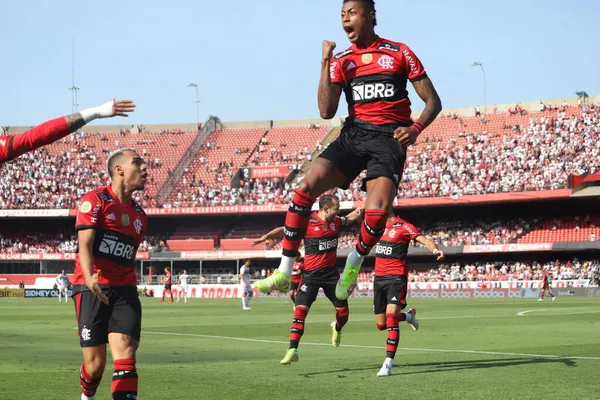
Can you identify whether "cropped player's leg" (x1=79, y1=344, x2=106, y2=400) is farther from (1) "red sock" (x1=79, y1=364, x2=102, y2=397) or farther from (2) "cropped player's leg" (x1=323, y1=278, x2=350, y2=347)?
(2) "cropped player's leg" (x1=323, y1=278, x2=350, y2=347)

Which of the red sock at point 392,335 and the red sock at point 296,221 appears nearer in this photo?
the red sock at point 296,221

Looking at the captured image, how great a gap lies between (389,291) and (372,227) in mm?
5022

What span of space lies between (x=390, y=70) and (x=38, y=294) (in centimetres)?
5612

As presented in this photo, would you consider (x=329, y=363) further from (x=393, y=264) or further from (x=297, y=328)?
(x=393, y=264)

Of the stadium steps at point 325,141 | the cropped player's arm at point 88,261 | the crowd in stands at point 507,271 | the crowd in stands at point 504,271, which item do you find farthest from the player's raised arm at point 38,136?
the stadium steps at point 325,141

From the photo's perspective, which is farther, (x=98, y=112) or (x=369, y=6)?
(x=369, y=6)

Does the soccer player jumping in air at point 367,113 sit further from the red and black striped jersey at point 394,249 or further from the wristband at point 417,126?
the red and black striped jersey at point 394,249

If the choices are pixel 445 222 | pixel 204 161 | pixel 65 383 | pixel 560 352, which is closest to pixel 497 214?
pixel 445 222

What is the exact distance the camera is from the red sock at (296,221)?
9719 mm

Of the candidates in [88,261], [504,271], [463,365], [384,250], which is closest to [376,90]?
[88,261]

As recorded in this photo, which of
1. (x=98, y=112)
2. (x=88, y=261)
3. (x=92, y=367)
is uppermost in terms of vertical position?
(x=98, y=112)

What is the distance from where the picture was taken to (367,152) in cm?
952

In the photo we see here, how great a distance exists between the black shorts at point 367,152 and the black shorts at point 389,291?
4.81m

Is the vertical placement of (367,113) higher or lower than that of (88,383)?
higher
